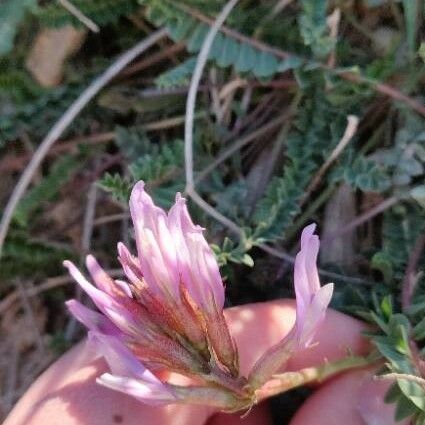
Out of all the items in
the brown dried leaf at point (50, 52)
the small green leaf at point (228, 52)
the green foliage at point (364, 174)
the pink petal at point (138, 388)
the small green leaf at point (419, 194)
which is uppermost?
the brown dried leaf at point (50, 52)

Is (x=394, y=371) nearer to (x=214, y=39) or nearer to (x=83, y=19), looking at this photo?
(x=214, y=39)

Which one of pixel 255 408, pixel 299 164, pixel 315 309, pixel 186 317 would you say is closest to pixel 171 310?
pixel 186 317

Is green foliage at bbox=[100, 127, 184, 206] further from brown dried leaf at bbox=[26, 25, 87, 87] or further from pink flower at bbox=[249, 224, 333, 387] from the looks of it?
pink flower at bbox=[249, 224, 333, 387]

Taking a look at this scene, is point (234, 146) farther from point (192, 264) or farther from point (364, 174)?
point (192, 264)

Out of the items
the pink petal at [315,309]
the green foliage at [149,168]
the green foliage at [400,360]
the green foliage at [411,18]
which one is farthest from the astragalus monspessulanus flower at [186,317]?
the green foliage at [411,18]

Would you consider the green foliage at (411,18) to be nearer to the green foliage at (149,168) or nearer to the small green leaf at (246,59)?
the small green leaf at (246,59)

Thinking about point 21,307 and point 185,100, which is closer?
point 185,100

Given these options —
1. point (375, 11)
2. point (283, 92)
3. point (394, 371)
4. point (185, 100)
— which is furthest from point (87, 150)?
point (394, 371)
